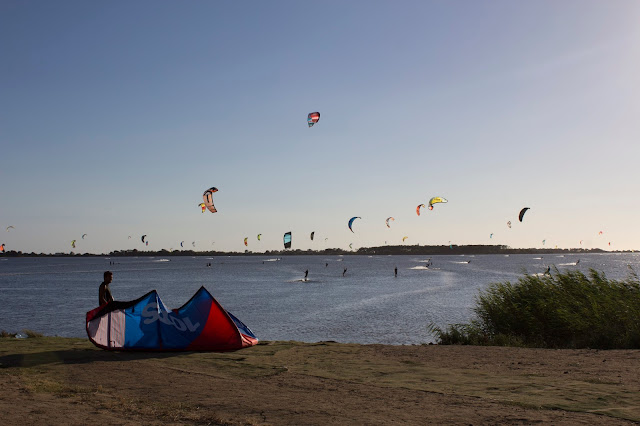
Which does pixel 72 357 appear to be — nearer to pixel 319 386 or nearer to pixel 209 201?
pixel 319 386

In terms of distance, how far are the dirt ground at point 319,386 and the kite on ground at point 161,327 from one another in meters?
0.33

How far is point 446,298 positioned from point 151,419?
42245 mm

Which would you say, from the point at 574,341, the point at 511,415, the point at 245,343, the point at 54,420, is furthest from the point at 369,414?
the point at 574,341

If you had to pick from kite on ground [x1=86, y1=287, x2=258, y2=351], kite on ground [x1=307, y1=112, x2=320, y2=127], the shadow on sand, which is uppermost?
kite on ground [x1=307, y1=112, x2=320, y2=127]

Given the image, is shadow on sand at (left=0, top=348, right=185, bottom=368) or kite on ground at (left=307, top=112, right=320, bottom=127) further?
kite on ground at (left=307, top=112, right=320, bottom=127)

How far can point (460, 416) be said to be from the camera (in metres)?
6.64

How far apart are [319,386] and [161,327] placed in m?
5.09

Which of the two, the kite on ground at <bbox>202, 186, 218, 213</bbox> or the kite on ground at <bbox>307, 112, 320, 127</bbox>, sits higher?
the kite on ground at <bbox>307, 112, 320, 127</bbox>

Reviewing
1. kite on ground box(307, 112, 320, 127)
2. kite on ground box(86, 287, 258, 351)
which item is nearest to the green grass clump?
kite on ground box(86, 287, 258, 351)

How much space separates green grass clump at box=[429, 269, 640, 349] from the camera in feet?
47.4

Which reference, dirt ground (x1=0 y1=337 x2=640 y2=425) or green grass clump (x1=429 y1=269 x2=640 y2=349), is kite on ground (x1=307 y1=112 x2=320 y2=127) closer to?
green grass clump (x1=429 y1=269 x2=640 y2=349)

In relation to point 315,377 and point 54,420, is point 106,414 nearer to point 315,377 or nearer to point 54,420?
point 54,420

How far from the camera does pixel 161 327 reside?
40.2ft

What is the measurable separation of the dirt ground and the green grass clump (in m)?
2.36
